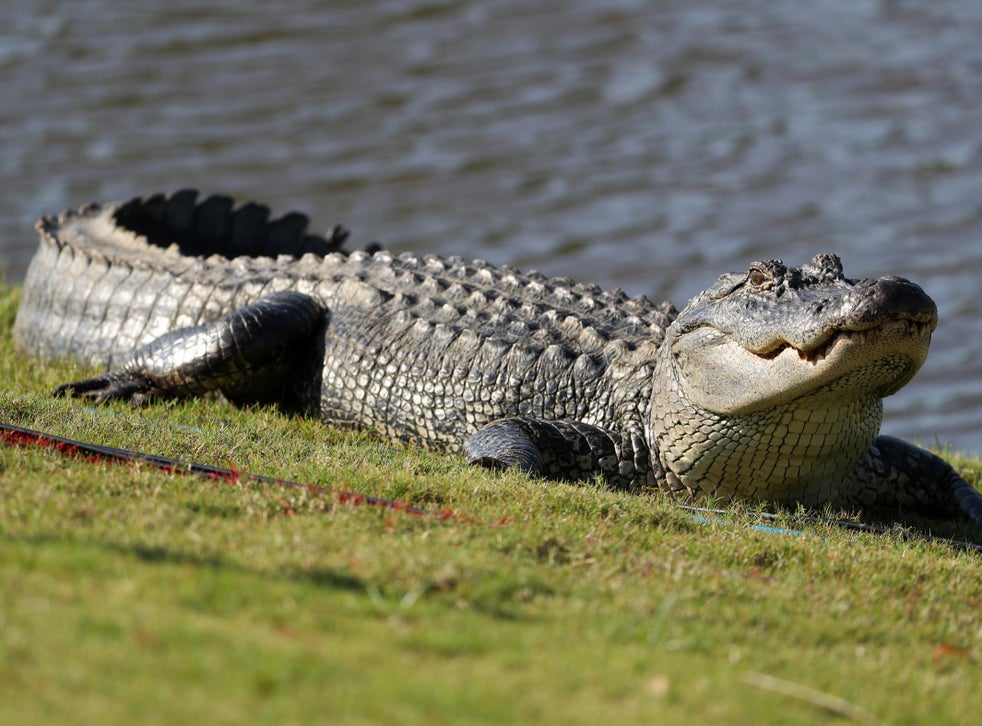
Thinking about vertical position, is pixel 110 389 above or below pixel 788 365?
below

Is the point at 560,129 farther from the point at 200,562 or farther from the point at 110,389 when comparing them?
the point at 200,562

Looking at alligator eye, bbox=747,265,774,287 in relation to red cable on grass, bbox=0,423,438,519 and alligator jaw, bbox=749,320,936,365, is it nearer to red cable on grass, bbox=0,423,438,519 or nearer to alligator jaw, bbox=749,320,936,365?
alligator jaw, bbox=749,320,936,365

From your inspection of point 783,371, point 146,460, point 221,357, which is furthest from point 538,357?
point 146,460

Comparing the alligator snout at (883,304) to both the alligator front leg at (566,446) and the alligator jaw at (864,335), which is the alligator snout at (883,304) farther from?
the alligator front leg at (566,446)

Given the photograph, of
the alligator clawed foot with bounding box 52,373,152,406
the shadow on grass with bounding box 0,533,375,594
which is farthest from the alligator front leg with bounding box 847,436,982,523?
the alligator clawed foot with bounding box 52,373,152,406

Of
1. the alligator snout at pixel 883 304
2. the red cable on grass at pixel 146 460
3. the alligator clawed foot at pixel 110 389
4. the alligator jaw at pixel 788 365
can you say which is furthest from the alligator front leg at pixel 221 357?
the alligator snout at pixel 883 304

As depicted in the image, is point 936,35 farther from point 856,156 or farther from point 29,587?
A: point 29,587

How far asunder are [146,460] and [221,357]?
6.90 feet

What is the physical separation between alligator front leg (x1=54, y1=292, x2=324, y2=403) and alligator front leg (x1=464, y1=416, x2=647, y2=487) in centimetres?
127

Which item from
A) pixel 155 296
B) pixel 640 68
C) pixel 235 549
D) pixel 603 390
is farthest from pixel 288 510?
pixel 640 68

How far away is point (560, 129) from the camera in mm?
14859

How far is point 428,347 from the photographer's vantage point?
6.24 meters

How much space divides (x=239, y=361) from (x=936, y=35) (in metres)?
12.3

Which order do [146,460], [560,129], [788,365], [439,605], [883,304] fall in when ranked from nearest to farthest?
[439,605] < [146,460] < [883,304] < [788,365] < [560,129]
